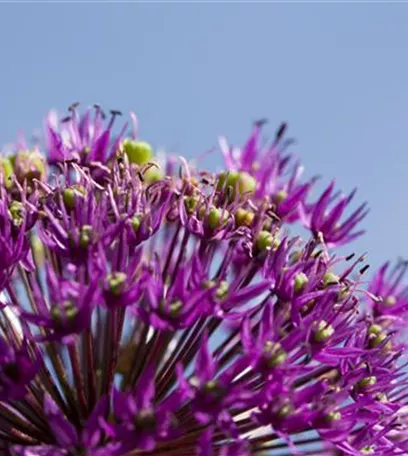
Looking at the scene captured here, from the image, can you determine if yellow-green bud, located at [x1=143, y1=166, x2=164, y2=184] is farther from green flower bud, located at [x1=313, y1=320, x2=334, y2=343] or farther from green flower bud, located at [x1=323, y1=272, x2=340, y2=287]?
green flower bud, located at [x1=313, y1=320, x2=334, y2=343]

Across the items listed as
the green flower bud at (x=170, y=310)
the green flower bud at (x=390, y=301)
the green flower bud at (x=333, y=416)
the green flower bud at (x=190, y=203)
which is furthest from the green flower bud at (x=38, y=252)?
the green flower bud at (x=390, y=301)

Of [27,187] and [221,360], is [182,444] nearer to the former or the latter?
[221,360]

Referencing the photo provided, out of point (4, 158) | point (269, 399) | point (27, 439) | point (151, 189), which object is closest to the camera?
point (269, 399)

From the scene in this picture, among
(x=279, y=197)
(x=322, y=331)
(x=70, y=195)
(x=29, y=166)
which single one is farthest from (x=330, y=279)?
(x=29, y=166)

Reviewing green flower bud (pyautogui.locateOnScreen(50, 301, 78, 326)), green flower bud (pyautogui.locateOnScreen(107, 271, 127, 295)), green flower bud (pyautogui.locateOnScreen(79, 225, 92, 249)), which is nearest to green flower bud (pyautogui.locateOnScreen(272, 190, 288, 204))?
green flower bud (pyautogui.locateOnScreen(79, 225, 92, 249))

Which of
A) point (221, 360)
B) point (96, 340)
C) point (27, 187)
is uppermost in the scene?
point (27, 187)

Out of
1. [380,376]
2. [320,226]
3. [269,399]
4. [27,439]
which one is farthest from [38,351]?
[320,226]
